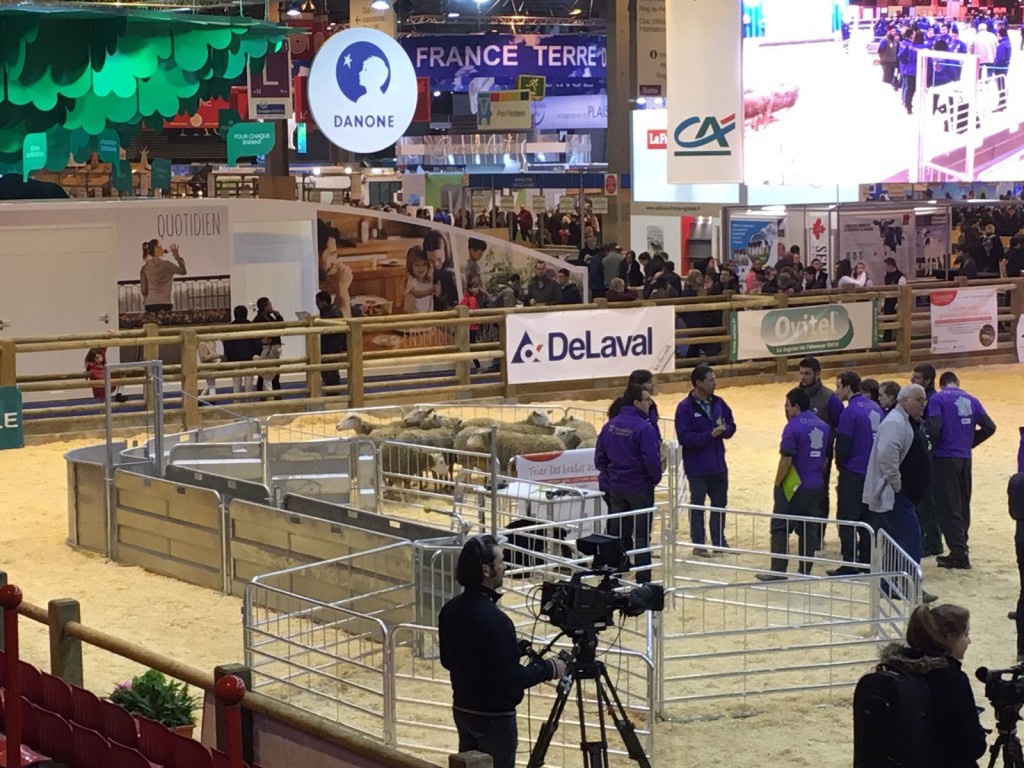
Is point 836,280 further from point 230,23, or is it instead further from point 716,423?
point 230,23

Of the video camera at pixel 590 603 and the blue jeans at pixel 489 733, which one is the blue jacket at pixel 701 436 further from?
the blue jeans at pixel 489 733

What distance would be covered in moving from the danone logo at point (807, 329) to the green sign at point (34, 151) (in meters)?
13.4

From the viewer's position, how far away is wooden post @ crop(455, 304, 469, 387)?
19.2 metres

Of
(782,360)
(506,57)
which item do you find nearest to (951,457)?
(782,360)

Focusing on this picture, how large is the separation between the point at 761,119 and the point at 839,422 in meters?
10.5

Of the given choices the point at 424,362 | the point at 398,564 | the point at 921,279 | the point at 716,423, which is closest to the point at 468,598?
the point at 398,564

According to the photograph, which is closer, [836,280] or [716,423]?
[716,423]

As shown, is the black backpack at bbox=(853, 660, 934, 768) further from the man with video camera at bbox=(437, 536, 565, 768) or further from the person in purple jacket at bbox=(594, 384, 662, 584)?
the person in purple jacket at bbox=(594, 384, 662, 584)

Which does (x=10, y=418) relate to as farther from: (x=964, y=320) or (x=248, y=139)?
(x=964, y=320)

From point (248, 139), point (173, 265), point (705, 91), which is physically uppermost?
point (705, 91)

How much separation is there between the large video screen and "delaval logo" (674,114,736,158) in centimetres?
25

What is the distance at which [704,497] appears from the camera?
11820mm

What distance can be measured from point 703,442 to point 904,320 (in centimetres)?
1093

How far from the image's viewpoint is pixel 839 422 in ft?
37.1
